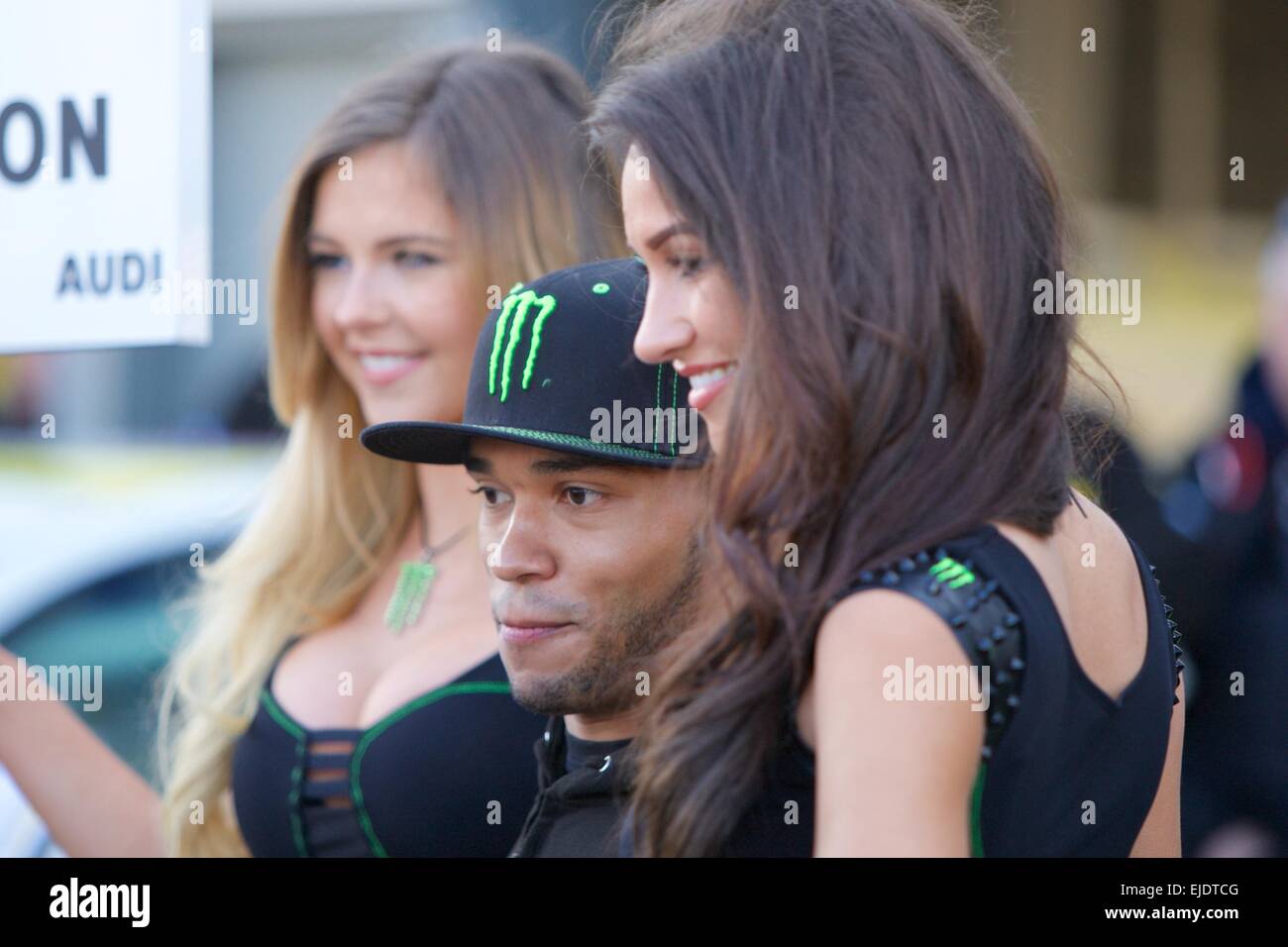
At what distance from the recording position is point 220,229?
8.90 meters

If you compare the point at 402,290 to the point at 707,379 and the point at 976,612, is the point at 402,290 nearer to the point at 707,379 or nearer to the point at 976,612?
the point at 707,379

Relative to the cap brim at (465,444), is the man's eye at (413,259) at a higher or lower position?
higher

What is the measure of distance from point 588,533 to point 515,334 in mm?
283

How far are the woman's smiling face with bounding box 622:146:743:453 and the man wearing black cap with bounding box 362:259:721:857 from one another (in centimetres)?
29

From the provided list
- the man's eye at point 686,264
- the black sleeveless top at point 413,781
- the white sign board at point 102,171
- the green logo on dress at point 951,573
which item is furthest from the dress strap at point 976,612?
the white sign board at point 102,171

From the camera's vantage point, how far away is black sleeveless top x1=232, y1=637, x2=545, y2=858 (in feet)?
8.14

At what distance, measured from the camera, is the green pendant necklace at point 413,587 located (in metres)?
2.84

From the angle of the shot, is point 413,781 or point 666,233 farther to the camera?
point 413,781

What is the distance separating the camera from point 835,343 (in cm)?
154

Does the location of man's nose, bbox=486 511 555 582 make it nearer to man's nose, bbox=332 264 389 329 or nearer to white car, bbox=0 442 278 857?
man's nose, bbox=332 264 389 329

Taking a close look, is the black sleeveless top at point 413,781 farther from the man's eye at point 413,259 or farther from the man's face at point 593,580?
the man's eye at point 413,259

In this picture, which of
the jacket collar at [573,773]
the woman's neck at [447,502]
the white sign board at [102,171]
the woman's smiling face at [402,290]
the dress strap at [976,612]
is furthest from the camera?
the woman's neck at [447,502]

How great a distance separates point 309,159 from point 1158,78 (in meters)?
6.37

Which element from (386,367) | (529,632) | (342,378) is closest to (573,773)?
(529,632)
